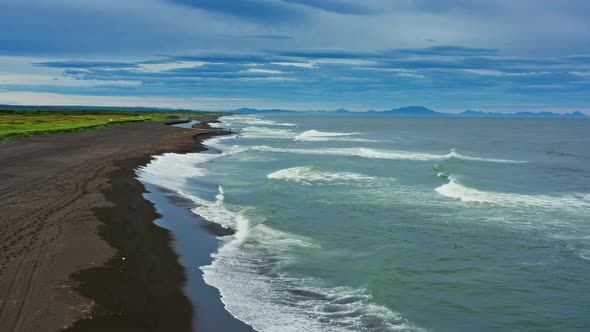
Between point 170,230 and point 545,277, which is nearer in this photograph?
point 545,277

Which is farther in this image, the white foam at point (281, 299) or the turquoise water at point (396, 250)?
the turquoise water at point (396, 250)

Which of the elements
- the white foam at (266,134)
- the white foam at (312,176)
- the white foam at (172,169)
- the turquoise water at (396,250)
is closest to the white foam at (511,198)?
the turquoise water at (396,250)

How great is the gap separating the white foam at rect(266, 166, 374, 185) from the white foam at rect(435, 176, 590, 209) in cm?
603

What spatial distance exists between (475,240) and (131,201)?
1359 cm

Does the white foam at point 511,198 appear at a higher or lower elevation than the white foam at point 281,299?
higher

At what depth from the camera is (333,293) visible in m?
12.4

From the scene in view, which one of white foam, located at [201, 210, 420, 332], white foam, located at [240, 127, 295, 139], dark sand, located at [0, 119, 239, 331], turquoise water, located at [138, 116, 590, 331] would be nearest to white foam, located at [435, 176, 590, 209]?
turquoise water, located at [138, 116, 590, 331]

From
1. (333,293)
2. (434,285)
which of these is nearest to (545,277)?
(434,285)

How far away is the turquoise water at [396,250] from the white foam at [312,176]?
0.43 feet

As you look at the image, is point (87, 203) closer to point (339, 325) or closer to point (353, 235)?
point (353, 235)

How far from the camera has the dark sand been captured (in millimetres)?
9766

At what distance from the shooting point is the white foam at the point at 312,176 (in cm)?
3118

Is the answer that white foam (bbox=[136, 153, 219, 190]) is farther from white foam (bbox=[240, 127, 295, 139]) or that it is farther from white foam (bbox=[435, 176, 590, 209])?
white foam (bbox=[240, 127, 295, 139])

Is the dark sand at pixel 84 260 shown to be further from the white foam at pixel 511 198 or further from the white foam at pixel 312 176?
the white foam at pixel 511 198
